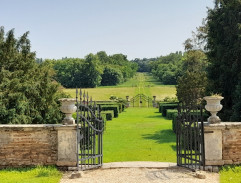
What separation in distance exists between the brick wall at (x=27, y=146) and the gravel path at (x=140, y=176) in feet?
2.62

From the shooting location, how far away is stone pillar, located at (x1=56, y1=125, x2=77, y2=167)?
24.2ft

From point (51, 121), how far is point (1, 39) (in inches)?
201

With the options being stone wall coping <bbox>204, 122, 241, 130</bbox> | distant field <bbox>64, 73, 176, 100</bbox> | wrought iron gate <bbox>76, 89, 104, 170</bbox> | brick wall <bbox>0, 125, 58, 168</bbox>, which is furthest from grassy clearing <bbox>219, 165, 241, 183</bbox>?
distant field <bbox>64, 73, 176, 100</bbox>

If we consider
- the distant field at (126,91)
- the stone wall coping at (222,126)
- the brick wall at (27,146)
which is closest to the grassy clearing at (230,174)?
the stone wall coping at (222,126)

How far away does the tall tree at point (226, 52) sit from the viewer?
15.1 meters

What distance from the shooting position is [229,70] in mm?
15328

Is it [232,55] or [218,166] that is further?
[232,55]

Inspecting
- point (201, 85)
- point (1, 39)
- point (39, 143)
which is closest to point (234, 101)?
point (201, 85)

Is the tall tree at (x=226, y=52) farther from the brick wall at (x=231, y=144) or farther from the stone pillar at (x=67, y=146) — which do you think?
the stone pillar at (x=67, y=146)

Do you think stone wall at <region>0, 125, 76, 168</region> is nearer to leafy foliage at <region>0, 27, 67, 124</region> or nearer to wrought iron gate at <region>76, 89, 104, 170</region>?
wrought iron gate at <region>76, 89, 104, 170</region>

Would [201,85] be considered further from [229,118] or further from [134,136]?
[134,136]

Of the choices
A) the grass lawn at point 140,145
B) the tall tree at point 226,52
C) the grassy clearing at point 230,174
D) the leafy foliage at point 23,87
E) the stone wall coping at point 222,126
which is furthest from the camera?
the tall tree at point 226,52

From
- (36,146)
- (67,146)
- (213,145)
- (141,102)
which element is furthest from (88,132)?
(141,102)

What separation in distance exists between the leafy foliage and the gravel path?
23.2ft
